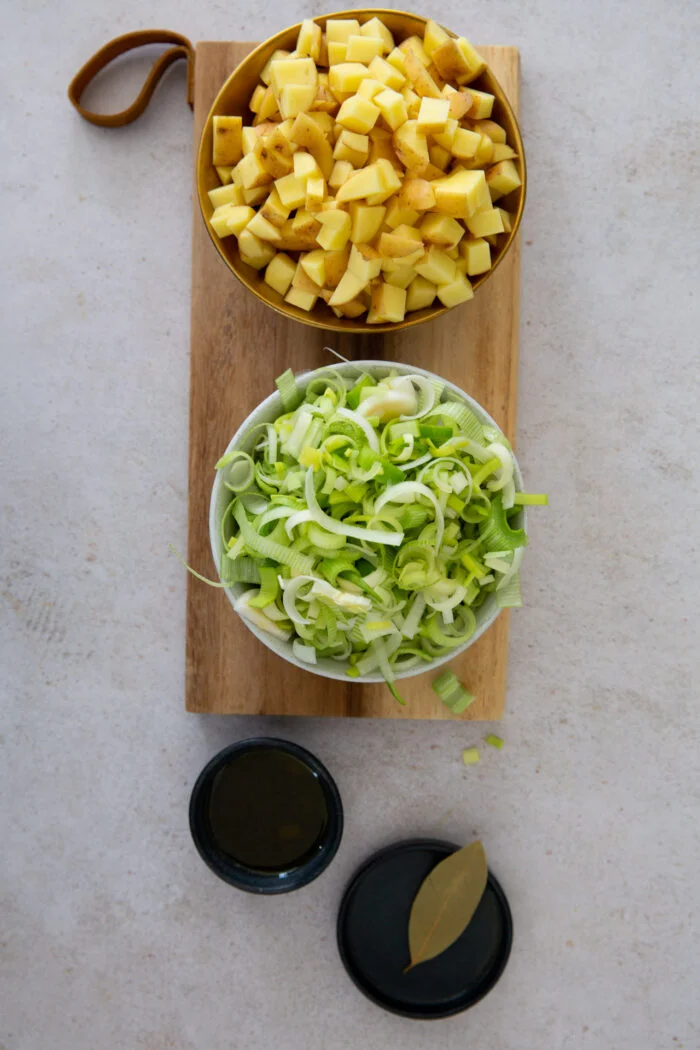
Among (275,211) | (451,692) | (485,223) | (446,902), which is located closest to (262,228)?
(275,211)

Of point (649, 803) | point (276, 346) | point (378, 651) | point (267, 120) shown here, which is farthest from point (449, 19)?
point (649, 803)

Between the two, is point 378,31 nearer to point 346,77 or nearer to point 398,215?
point 346,77

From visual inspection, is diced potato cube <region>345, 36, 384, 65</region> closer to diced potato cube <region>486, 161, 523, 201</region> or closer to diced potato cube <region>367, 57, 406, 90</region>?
diced potato cube <region>367, 57, 406, 90</region>

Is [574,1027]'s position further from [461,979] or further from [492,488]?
[492,488]

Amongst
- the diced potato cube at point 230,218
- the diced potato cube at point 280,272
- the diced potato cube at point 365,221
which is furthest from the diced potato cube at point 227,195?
the diced potato cube at point 365,221

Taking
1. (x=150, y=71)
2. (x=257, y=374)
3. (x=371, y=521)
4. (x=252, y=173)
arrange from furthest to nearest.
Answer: (x=150, y=71)
(x=257, y=374)
(x=252, y=173)
(x=371, y=521)
